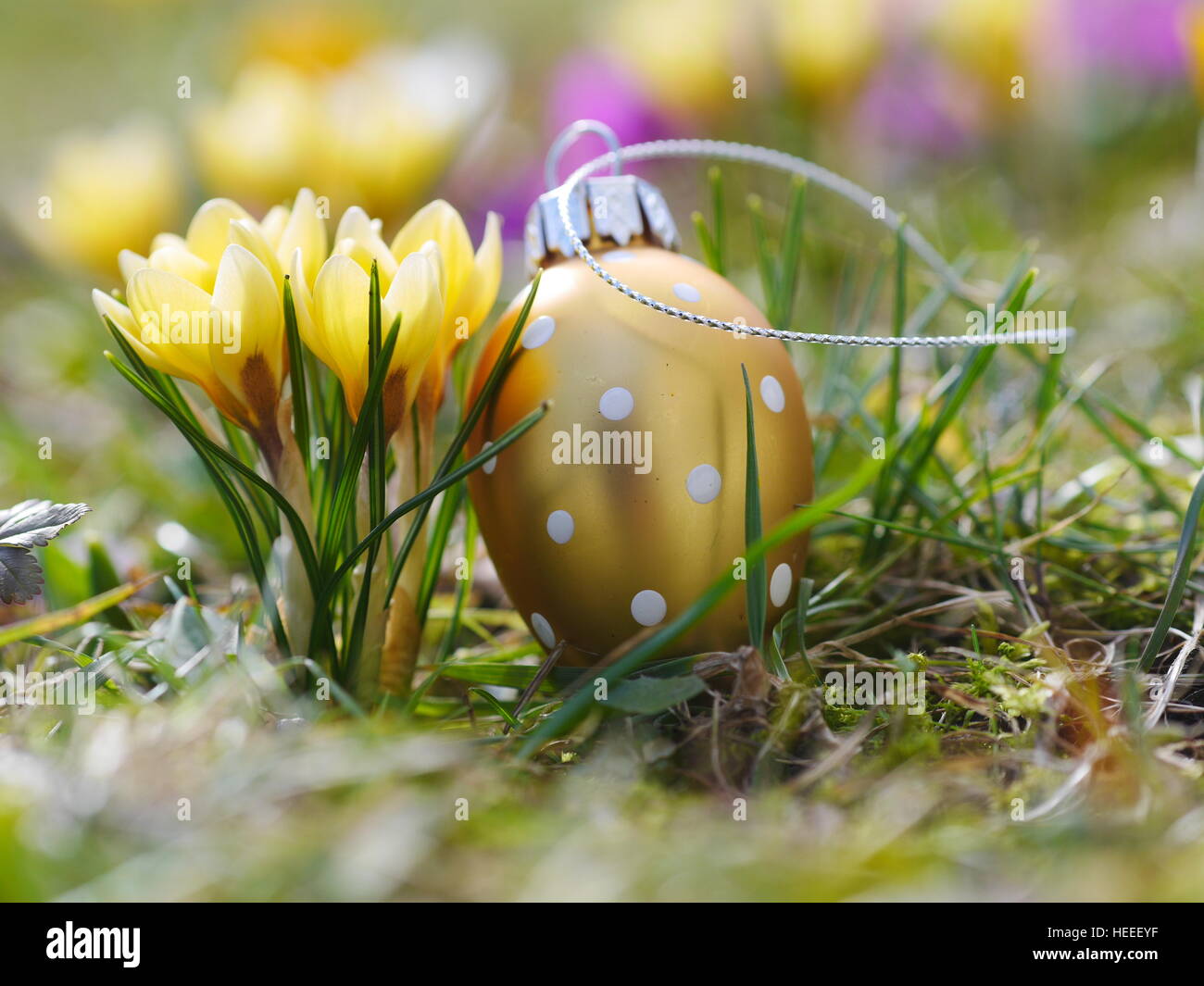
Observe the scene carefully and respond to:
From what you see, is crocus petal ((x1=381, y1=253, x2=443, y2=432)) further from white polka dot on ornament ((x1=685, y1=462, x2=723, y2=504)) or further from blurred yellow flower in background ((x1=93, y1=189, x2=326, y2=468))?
white polka dot on ornament ((x1=685, y1=462, x2=723, y2=504))

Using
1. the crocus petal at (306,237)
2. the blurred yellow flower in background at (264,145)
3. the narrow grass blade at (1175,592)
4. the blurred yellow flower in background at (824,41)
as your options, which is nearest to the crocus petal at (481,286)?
the crocus petal at (306,237)

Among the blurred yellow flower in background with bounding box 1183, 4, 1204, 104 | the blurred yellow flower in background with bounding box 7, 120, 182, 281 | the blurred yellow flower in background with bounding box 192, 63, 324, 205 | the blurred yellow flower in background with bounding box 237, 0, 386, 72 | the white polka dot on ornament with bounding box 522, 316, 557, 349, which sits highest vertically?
the blurred yellow flower in background with bounding box 237, 0, 386, 72

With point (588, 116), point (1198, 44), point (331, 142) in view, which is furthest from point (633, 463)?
point (588, 116)

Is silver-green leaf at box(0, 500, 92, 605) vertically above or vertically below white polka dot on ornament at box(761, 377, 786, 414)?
below

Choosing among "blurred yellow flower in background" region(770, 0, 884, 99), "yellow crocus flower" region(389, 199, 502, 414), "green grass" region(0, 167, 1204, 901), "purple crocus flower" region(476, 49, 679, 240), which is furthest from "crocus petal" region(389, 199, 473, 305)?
"blurred yellow flower in background" region(770, 0, 884, 99)

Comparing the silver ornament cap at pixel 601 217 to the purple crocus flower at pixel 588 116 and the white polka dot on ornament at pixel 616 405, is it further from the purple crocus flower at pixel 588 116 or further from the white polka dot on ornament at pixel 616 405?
the purple crocus flower at pixel 588 116

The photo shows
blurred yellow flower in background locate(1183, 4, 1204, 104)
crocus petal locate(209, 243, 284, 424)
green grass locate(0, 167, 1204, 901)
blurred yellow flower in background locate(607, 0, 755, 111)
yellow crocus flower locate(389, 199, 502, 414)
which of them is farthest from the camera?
blurred yellow flower in background locate(607, 0, 755, 111)

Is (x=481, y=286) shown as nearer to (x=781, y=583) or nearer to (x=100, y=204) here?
(x=781, y=583)
